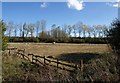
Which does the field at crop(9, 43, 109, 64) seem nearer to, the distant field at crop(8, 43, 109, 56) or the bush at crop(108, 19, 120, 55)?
the distant field at crop(8, 43, 109, 56)

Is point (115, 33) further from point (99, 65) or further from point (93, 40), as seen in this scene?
point (93, 40)

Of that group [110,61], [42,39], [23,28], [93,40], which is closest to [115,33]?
[110,61]

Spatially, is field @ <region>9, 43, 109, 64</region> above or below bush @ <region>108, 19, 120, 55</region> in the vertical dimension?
below

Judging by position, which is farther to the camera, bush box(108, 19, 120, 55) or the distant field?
the distant field

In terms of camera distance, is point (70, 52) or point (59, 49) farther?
point (59, 49)

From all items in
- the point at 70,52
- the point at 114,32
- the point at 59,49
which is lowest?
the point at 70,52

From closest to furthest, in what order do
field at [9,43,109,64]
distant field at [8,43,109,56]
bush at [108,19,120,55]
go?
bush at [108,19,120,55] < field at [9,43,109,64] < distant field at [8,43,109,56]

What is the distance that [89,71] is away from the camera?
8.70 metres

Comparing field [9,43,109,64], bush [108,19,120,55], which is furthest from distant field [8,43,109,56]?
bush [108,19,120,55]

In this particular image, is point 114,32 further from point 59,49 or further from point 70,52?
point 59,49

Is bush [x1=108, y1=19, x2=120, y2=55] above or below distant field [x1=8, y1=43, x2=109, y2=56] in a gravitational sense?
above

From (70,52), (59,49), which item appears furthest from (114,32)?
(59,49)

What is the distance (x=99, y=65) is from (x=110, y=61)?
0.38 metres

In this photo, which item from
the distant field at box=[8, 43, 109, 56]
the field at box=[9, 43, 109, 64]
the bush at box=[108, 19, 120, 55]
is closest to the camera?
the bush at box=[108, 19, 120, 55]
